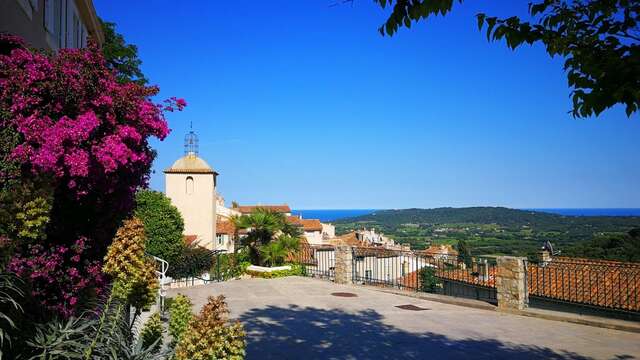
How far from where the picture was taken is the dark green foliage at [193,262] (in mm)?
28691

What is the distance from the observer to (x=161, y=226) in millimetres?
25875

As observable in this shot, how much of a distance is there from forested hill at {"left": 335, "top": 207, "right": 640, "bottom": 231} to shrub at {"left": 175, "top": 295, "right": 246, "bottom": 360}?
202 feet

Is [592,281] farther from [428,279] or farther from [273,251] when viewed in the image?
[273,251]

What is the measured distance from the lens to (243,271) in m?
18.5

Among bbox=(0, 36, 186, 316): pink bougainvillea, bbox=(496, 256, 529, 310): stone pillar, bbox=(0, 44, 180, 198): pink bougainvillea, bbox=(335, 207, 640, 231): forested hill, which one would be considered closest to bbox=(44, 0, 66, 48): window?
bbox=(0, 36, 186, 316): pink bougainvillea

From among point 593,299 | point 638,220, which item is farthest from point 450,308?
point 638,220

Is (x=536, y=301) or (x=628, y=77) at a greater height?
(x=628, y=77)

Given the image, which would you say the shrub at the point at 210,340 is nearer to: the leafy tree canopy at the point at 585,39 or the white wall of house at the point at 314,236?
the leafy tree canopy at the point at 585,39

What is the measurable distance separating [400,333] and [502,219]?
118203 millimetres

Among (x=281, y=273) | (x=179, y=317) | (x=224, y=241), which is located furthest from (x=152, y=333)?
(x=224, y=241)

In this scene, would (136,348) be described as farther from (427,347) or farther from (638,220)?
(638,220)

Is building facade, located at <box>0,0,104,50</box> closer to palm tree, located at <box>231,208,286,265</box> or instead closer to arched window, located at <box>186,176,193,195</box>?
palm tree, located at <box>231,208,286,265</box>

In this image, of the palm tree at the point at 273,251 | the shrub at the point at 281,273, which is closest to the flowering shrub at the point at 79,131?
the palm tree at the point at 273,251

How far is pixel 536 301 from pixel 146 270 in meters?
19.2
